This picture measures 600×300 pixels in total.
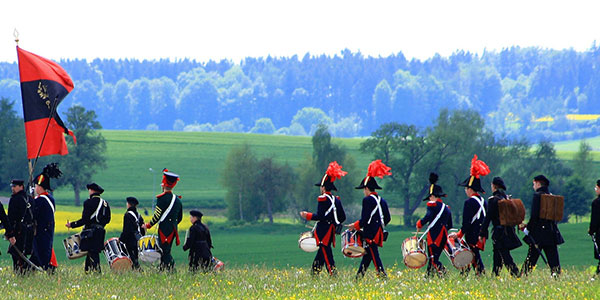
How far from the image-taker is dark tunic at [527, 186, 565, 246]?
15781mm

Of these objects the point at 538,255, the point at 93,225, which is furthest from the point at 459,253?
the point at 93,225

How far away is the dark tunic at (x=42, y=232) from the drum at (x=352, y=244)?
5.55m

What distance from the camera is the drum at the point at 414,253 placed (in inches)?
616

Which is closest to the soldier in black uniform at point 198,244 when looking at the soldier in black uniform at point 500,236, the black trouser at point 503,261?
the soldier in black uniform at point 500,236

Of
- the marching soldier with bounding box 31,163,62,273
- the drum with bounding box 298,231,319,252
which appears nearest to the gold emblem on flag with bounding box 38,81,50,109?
the marching soldier with bounding box 31,163,62,273

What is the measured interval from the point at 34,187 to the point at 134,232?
2.11 m

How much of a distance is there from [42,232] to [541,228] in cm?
926

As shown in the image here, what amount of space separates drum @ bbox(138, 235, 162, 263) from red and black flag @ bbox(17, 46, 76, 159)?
264cm

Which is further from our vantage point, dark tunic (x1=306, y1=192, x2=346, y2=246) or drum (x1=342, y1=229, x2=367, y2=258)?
dark tunic (x1=306, y1=192, x2=346, y2=246)

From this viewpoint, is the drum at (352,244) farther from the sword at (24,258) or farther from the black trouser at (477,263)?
the sword at (24,258)

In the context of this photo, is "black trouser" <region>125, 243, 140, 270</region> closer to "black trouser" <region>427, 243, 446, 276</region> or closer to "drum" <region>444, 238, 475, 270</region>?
"black trouser" <region>427, 243, 446, 276</region>

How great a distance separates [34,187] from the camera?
16969 millimetres

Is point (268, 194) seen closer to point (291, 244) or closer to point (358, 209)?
point (358, 209)

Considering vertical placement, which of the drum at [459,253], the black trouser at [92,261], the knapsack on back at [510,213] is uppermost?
the knapsack on back at [510,213]
